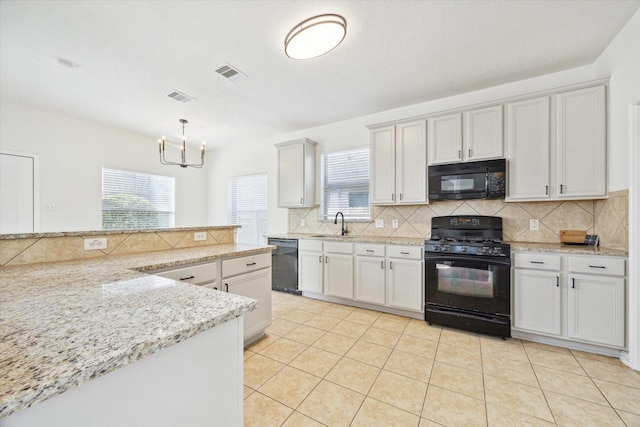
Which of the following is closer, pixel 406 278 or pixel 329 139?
pixel 406 278

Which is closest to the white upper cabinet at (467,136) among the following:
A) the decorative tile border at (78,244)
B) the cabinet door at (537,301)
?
the cabinet door at (537,301)

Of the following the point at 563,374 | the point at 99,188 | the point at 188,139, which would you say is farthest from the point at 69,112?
the point at 563,374

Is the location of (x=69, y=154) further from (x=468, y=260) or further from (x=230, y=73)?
(x=468, y=260)

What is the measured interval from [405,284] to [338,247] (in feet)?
3.09

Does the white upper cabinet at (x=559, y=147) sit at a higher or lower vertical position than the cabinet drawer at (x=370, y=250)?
higher

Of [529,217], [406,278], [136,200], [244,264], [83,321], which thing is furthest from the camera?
[136,200]

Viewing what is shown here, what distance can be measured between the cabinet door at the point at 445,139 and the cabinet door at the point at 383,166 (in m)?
0.46

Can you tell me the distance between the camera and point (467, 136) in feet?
9.32

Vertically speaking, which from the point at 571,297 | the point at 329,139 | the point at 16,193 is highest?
the point at 329,139

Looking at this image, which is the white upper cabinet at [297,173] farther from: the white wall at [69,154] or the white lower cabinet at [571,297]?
the white lower cabinet at [571,297]

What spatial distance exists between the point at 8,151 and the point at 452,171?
5483mm

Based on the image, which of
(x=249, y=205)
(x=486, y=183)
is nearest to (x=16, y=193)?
(x=249, y=205)

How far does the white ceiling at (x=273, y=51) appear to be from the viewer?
1.89 m

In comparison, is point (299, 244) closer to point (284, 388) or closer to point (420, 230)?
point (420, 230)
